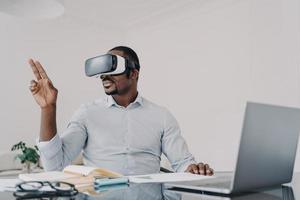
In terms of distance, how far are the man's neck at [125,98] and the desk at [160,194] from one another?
0.94 metres

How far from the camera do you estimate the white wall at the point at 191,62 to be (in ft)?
12.2

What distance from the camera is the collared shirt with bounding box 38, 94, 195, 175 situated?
1.81 m

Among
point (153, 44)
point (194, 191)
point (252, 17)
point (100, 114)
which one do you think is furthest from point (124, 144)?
point (153, 44)

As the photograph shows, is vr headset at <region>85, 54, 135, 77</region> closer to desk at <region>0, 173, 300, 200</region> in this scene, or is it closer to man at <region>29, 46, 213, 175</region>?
man at <region>29, 46, 213, 175</region>

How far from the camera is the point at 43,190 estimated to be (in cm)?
92

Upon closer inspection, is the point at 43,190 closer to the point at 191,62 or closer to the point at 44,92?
the point at 44,92

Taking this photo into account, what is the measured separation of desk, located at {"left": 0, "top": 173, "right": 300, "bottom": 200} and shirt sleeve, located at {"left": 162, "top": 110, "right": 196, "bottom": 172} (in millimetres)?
709

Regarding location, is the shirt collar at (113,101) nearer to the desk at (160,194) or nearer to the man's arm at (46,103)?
the man's arm at (46,103)

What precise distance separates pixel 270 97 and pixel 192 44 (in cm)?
133

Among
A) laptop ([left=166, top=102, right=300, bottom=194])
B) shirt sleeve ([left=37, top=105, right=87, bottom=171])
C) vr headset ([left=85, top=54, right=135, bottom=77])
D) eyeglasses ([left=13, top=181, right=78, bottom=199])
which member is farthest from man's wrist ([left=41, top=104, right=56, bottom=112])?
laptop ([left=166, top=102, right=300, bottom=194])

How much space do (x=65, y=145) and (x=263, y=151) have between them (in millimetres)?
1028

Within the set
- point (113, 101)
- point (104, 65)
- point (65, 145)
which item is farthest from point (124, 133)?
point (104, 65)

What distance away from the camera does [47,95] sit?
148cm

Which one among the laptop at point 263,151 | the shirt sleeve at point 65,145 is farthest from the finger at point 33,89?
the laptop at point 263,151
